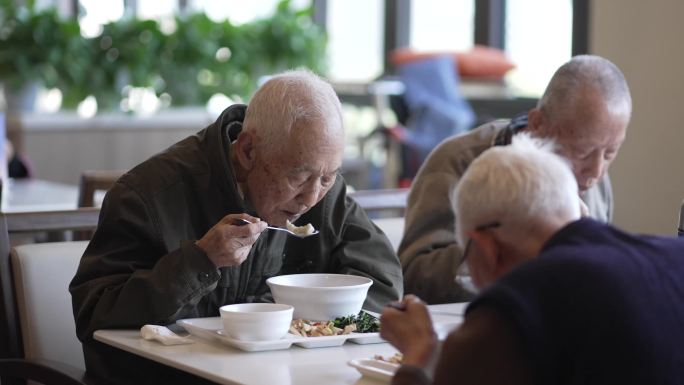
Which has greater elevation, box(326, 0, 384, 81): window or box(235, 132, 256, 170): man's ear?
box(235, 132, 256, 170): man's ear

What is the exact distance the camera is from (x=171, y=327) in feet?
7.64

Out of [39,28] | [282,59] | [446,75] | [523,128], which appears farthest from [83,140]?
[523,128]

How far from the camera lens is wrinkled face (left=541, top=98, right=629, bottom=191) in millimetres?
2816

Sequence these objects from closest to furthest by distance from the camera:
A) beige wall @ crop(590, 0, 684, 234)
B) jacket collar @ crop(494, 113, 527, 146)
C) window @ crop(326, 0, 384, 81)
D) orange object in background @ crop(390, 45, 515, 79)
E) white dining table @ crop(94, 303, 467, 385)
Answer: white dining table @ crop(94, 303, 467, 385), jacket collar @ crop(494, 113, 527, 146), beige wall @ crop(590, 0, 684, 234), orange object in background @ crop(390, 45, 515, 79), window @ crop(326, 0, 384, 81)

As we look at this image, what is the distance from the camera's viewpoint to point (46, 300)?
2.59 metres

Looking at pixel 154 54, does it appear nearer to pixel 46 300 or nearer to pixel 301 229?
pixel 46 300

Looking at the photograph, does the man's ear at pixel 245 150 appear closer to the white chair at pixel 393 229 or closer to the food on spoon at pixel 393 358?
the food on spoon at pixel 393 358

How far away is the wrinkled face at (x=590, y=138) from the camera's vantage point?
2.82 metres

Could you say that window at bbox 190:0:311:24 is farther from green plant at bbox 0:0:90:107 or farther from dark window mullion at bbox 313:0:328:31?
green plant at bbox 0:0:90:107

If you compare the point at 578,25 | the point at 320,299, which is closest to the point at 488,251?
the point at 320,299

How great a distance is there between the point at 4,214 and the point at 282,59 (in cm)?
555

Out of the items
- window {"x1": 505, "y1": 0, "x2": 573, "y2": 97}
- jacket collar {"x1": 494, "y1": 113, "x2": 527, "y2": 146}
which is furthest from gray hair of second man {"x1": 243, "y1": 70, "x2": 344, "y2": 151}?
window {"x1": 505, "y1": 0, "x2": 573, "y2": 97}

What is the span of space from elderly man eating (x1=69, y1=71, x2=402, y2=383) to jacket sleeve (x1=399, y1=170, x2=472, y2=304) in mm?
334

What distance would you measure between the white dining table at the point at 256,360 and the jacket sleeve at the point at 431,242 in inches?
31.2
